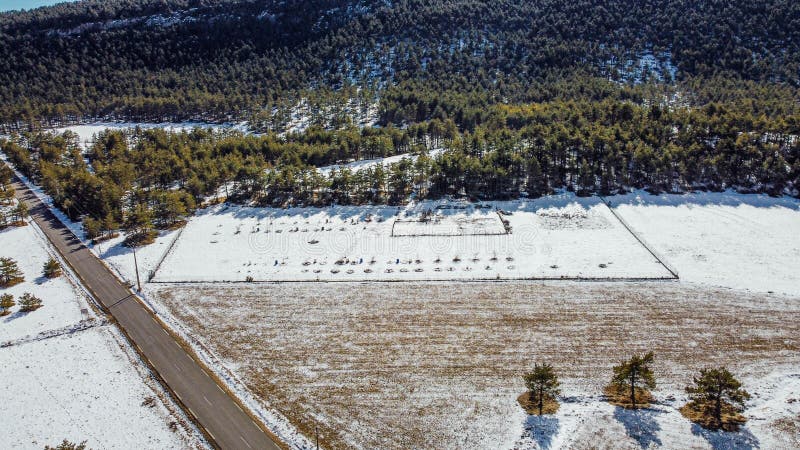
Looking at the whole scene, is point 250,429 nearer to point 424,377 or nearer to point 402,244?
point 424,377

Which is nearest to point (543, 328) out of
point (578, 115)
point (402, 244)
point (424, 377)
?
point (424, 377)

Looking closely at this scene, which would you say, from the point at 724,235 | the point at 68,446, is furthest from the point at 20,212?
the point at 724,235

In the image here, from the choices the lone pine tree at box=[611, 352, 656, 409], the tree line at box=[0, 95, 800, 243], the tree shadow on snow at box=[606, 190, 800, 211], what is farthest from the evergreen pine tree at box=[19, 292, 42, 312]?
the tree shadow on snow at box=[606, 190, 800, 211]

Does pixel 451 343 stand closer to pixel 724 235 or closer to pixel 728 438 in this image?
pixel 728 438

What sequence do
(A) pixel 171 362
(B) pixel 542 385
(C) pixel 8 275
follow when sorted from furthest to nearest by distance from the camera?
(C) pixel 8 275 < (A) pixel 171 362 < (B) pixel 542 385

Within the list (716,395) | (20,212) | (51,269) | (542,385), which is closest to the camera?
(716,395)
